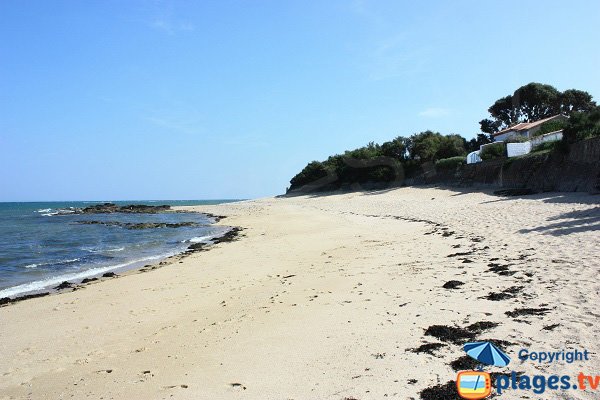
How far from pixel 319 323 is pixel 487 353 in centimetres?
232

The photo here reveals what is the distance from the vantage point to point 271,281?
29.7 ft

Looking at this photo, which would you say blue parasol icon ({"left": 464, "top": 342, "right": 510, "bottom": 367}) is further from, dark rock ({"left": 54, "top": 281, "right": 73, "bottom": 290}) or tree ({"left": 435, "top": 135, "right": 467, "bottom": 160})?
tree ({"left": 435, "top": 135, "right": 467, "bottom": 160})

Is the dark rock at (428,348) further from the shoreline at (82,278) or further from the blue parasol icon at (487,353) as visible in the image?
the shoreline at (82,278)

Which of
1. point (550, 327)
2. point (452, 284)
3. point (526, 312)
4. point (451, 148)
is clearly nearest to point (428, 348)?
point (550, 327)

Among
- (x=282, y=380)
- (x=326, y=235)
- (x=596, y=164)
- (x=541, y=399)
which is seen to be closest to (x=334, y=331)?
(x=282, y=380)

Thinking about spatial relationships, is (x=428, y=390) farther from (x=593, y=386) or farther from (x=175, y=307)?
(x=175, y=307)

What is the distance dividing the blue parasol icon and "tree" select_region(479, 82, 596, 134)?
182 ft

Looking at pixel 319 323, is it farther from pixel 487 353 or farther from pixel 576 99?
pixel 576 99

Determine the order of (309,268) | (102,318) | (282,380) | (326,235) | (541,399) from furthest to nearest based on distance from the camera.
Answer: (326,235)
(309,268)
(102,318)
(282,380)
(541,399)

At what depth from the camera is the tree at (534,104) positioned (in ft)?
166

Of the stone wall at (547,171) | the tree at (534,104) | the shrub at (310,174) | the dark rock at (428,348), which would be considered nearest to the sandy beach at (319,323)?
the dark rock at (428,348)

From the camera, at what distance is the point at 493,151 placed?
101ft

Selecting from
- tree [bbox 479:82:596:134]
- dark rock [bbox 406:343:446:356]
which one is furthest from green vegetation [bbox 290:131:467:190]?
dark rock [bbox 406:343:446:356]

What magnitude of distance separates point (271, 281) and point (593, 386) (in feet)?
21.7
